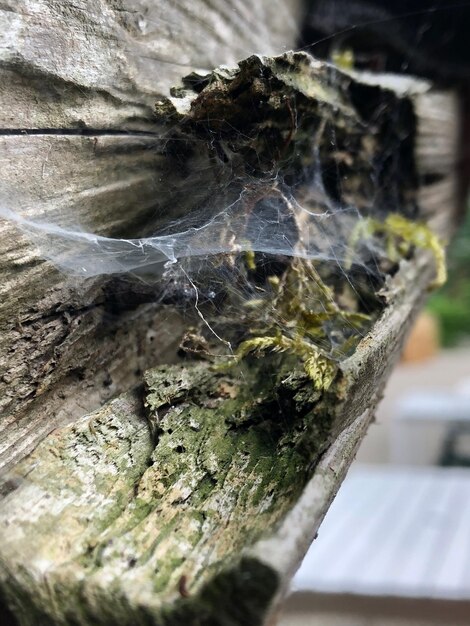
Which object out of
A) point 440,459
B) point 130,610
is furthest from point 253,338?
point 440,459

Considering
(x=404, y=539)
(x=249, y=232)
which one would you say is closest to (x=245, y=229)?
(x=249, y=232)

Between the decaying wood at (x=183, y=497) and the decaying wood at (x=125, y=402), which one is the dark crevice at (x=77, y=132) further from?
the decaying wood at (x=183, y=497)

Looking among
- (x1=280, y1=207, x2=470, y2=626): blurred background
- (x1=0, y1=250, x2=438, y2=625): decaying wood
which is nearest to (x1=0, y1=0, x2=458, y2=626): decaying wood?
(x1=0, y1=250, x2=438, y2=625): decaying wood

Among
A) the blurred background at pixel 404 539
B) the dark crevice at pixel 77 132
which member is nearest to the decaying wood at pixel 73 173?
the dark crevice at pixel 77 132

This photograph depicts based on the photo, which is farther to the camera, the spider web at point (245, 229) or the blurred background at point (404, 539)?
the blurred background at point (404, 539)

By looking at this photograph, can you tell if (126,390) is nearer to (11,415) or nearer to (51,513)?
(11,415)

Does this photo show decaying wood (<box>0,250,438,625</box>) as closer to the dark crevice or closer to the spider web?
the spider web
